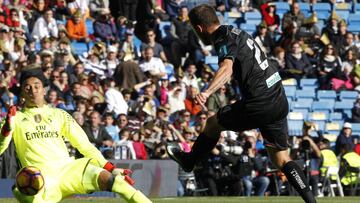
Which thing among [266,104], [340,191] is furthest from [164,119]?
[266,104]


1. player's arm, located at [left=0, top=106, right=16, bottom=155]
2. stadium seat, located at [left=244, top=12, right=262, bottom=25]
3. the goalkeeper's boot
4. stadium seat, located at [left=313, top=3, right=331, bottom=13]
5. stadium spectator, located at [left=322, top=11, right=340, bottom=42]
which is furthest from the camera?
Result: stadium seat, located at [left=313, top=3, right=331, bottom=13]

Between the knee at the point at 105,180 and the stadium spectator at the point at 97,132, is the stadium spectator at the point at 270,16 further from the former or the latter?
the knee at the point at 105,180

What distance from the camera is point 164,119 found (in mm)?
21203

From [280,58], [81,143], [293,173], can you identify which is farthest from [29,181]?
[280,58]

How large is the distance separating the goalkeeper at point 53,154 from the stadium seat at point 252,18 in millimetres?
17195

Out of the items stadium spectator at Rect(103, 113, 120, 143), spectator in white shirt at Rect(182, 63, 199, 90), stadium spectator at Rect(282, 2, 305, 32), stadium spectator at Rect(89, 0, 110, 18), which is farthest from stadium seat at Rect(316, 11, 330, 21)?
stadium spectator at Rect(103, 113, 120, 143)

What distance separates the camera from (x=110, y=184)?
9297 mm

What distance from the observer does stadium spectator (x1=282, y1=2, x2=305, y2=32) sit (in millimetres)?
26769

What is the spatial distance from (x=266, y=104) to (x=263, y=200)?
5.54 meters

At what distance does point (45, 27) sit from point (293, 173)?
12.4 metres

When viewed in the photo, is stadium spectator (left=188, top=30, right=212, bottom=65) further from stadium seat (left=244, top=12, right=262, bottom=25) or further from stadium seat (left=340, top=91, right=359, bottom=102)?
stadium seat (left=340, top=91, right=359, bottom=102)

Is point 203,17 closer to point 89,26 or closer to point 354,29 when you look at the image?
point 89,26

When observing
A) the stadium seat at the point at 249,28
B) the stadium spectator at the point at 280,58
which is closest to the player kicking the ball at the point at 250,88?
the stadium spectator at the point at 280,58

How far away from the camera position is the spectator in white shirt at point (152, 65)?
2334cm
